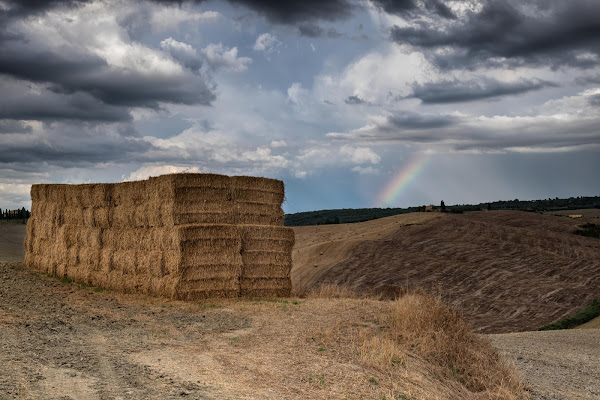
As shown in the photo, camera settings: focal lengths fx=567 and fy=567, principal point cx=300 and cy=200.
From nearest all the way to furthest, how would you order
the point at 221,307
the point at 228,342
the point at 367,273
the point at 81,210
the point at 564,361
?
the point at 228,342
the point at 564,361
the point at 221,307
the point at 81,210
the point at 367,273

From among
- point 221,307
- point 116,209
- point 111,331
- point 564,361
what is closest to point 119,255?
point 116,209

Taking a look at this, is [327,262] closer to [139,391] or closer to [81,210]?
[81,210]

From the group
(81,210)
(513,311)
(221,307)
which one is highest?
(81,210)

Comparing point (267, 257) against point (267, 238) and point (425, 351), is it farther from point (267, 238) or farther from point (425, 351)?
point (425, 351)

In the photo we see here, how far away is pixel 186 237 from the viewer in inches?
723

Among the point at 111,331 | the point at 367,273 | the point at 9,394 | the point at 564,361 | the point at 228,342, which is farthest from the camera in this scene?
the point at 367,273

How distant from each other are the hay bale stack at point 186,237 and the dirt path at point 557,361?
26.6 feet

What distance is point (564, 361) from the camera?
1584 centimetres

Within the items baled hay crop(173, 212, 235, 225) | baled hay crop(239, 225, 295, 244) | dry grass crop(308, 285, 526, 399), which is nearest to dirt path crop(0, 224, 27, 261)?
baled hay crop(173, 212, 235, 225)

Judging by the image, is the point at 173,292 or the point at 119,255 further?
the point at 119,255

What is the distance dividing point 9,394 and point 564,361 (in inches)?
555

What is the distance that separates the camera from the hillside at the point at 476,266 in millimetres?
27578

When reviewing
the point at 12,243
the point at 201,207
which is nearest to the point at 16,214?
the point at 12,243

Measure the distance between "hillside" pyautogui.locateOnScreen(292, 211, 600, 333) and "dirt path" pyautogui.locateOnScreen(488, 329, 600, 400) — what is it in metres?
5.46
